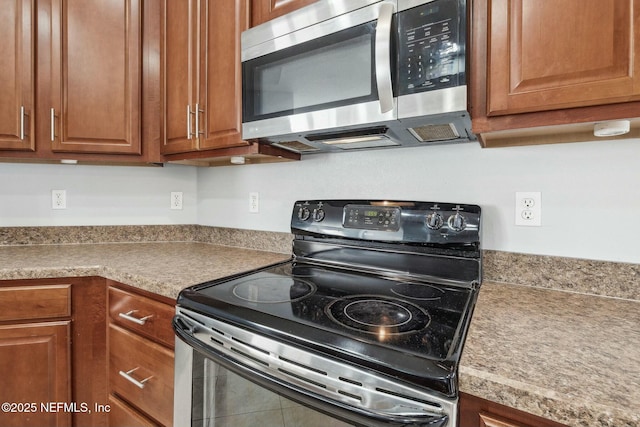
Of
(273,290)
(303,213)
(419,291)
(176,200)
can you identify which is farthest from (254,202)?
(419,291)

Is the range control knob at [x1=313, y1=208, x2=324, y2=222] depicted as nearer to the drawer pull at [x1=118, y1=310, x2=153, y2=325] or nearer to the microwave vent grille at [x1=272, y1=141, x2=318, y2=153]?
the microwave vent grille at [x1=272, y1=141, x2=318, y2=153]

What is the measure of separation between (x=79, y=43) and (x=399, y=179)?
159cm

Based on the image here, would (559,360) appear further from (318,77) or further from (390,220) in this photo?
(318,77)

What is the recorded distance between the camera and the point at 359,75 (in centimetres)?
100

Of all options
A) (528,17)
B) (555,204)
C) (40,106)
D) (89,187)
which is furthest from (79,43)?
(555,204)

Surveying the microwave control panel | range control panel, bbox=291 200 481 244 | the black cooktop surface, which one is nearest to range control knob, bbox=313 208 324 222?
range control panel, bbox=291 200 481 244

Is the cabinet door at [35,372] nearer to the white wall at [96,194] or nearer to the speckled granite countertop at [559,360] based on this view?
the white wall at [96,194]

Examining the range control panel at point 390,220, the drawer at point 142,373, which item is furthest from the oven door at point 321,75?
the drawer at point 142,373

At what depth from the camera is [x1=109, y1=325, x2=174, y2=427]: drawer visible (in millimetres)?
1097

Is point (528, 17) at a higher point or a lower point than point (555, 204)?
higher

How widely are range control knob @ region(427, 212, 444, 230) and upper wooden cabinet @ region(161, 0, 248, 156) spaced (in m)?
0.78

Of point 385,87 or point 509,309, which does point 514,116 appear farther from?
point 509,309

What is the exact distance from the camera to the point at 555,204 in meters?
1.06

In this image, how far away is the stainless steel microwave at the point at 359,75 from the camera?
87 cm
